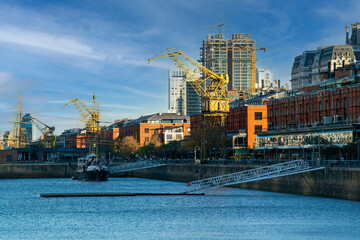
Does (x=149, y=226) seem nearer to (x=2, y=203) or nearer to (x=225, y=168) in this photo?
(x=2, y=203)

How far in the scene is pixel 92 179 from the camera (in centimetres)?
13012

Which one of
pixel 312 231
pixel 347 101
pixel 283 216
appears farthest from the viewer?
pixel 347 101

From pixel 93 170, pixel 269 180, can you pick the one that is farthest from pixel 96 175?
pixel 269 180

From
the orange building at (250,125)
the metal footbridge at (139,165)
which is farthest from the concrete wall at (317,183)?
the orange building at (250,125)

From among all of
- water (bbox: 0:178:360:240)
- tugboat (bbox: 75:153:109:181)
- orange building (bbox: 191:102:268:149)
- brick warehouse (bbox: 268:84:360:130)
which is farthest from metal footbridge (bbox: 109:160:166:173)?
water (bbox: 0:178:360:240)

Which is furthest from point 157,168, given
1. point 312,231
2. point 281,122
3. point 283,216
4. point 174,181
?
point 312,231

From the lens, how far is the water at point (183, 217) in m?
49.7

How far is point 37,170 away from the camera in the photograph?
15388cm

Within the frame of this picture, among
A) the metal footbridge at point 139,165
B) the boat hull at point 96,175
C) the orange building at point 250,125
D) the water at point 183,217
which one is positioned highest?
the orange building at point 250,125

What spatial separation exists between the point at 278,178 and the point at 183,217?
24.4 meters

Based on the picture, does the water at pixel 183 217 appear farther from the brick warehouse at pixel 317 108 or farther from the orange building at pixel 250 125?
the orange building at pixel 250 125

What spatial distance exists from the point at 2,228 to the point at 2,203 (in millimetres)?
24516

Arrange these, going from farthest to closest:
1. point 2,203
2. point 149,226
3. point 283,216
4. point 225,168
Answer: point 225,168
point 2,203
point 283,216
point 149,226

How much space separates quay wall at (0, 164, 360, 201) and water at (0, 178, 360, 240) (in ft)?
4.35
